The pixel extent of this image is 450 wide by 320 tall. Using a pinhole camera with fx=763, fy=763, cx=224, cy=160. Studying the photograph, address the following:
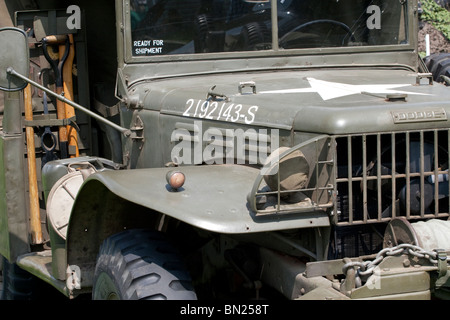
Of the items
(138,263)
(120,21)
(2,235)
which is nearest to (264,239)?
(138,263)

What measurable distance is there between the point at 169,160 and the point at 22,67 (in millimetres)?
1039

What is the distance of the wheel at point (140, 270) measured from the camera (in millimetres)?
3174

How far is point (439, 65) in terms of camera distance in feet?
17.3

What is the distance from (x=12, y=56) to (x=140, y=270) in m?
1.73

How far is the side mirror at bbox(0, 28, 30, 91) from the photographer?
427 cm

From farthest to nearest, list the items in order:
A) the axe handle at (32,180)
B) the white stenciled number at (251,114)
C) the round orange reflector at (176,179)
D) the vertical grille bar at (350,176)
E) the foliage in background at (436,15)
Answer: the foliage in background at (436,15)
the axe handle at (32,180)
the white stenciled number at (251,114)
the round orange reflector at (176,179)
the vertical grille bar at (350,176)

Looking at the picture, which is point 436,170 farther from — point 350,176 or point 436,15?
point 436,15

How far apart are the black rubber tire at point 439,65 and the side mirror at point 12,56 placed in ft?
8.85

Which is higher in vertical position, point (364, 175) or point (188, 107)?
point (188, 107)

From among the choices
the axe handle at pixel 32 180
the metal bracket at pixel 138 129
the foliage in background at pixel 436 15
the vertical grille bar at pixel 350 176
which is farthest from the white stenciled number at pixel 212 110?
the foliage in background at pixel 436 15

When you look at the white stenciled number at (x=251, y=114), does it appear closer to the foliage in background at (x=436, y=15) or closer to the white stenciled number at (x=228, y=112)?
the white stenciled number at (x=228, y=112)

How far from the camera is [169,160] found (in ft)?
13.5

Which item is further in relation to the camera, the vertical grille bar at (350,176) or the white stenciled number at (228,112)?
the white stenciled number at (228,112)

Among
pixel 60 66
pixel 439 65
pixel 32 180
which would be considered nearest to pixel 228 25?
pixel 60 66
